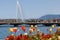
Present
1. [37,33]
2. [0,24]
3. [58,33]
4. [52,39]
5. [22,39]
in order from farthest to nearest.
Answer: [0,24] < [58,33] < [37,33] < [52,39] < [22,39]

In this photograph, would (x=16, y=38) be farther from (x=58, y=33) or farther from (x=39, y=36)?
(x=58, y=33)

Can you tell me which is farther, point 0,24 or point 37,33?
point 0,24

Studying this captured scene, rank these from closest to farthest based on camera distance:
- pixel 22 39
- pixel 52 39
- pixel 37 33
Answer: pixel 22 39 < pixel 52 39 < pixel 37 33

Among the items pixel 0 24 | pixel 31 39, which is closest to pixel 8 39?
pixel 31 39

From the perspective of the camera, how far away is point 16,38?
371 cm

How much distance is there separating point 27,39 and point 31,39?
24 cm

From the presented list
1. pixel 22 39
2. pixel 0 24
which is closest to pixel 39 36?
pixel 22 39

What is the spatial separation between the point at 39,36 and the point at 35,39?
0.16 metres

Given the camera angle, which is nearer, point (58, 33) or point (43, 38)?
point (43, 38)

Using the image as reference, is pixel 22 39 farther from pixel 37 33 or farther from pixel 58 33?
pixel 58 33

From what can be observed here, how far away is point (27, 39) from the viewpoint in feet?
12.1

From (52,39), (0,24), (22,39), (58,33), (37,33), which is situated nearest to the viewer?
(22,39)

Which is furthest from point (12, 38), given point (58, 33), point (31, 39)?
point (58, 33)

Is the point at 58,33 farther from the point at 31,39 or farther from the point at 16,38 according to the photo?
the point at 16,38
